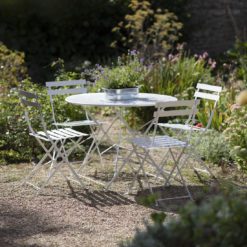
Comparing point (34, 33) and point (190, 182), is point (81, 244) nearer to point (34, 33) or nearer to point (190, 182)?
point (190, 182)

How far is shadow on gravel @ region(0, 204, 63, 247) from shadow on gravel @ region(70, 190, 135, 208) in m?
0.55

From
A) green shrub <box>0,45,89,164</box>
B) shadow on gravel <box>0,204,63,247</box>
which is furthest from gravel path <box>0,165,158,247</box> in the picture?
green shrub <box>0,45,89,164</box>

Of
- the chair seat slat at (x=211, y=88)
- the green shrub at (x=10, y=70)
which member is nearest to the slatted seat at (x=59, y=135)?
the chair seat slat at (x=211, y=88)

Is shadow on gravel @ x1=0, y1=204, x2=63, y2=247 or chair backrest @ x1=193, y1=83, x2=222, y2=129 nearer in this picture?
shadow on gravel @ x1=0, y1=204, x2=63, y2=247

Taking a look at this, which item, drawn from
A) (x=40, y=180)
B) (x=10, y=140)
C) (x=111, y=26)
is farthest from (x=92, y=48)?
(x=40, y=180)

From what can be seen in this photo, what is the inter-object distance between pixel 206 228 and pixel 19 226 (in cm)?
237

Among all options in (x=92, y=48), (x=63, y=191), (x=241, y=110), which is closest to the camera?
(x=63, y=191)

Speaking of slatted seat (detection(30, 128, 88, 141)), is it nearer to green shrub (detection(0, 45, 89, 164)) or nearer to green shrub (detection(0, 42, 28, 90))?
green shrub (detection(0, 45, 89, 164))

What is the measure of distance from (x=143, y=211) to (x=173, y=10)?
26.2 feet

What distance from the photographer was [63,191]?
6.23 metres

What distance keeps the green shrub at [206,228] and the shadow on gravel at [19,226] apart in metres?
1.60

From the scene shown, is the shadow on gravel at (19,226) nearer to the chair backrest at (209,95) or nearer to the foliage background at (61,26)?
the chair backrest at (209,95)

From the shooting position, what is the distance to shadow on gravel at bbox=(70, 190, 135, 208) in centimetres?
584

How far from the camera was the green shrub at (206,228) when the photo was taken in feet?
10.3
